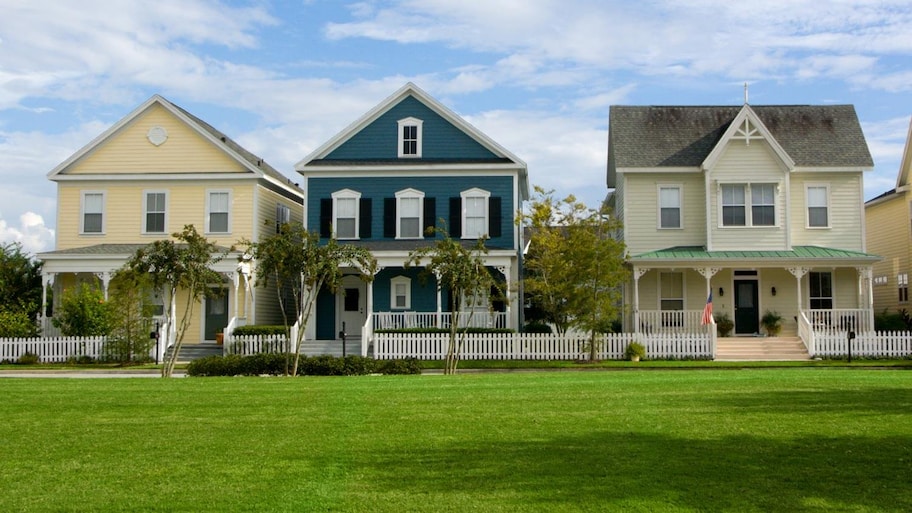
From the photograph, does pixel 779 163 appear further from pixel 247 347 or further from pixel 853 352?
pixel 247 347

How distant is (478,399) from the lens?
1349 centimetres

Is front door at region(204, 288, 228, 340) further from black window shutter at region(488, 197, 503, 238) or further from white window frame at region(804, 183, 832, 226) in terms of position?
white window frame at region(804, 183, 832, 226)

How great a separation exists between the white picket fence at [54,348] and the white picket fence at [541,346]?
9.34 metres

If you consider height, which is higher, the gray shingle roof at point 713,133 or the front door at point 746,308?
the gray shingle roof at point 713,133

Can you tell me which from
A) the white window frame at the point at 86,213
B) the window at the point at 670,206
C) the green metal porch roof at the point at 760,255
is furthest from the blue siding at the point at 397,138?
the white window frame at the point at 86,213

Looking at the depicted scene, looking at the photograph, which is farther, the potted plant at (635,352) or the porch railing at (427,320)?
the porch railing at (427,320)

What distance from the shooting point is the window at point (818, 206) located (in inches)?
1332

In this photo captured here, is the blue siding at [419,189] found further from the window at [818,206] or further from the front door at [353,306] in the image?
the window at [818,206]

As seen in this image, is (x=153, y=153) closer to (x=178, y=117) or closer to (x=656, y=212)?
(x=178, y=117)

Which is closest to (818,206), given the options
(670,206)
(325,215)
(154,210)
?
(670,206)

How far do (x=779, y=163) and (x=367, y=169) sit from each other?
14.8m

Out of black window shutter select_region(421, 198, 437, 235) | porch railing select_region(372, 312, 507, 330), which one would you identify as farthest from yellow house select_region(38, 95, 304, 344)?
black window shutter select_region(421, 198, 437, 235)

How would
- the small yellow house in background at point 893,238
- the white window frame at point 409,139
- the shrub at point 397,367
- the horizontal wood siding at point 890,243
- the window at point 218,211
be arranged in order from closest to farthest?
the shrub at point 397,367 < the white window frame at point 409,139 < the window at point 218,211 < the small yellow house in background at point 893,238 < the horizontal wood siding at point 890,243

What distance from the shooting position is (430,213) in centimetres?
3428
